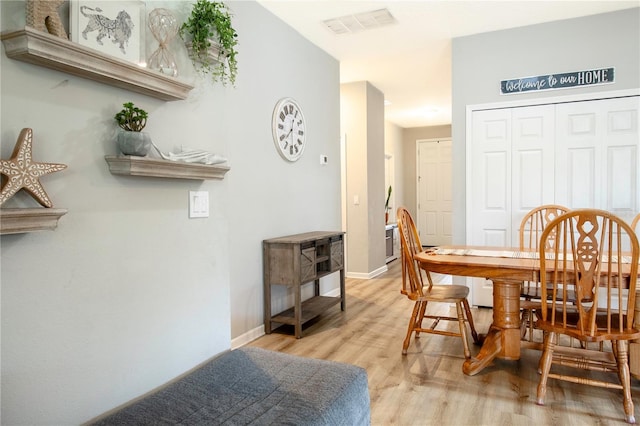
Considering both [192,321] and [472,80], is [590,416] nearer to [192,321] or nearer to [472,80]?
[192,321]

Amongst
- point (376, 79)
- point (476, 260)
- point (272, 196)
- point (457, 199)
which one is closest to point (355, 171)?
point (376, 79)

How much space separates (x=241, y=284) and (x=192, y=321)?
1.54 metres

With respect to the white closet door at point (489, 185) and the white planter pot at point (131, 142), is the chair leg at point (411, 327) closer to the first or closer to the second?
the white closet door at point (489, 185)

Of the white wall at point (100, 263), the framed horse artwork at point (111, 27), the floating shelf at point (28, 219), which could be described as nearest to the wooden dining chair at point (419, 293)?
the white wall at point (100, 263)

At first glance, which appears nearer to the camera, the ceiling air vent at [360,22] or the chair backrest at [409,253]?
the chair backrest at [409,253]

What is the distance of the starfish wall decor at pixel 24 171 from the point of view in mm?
966

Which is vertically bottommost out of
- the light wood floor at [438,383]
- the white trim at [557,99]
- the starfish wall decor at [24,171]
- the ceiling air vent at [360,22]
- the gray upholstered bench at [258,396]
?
the light wood floor at [438,383]

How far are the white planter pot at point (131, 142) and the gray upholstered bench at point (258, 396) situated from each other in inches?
30.5

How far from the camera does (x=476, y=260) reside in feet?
8.29

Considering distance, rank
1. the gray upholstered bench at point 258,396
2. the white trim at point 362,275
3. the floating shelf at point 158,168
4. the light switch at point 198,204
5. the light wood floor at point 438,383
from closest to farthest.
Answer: the gray upholstered bench at point 258,396 < the floating shelf at point 158,168 < the light switch at point 198,204 < the light wood floor at point 438,383 < the white trim at point 362,275

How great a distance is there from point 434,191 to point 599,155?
5.27 metres

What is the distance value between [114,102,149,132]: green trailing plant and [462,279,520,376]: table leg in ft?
6.94

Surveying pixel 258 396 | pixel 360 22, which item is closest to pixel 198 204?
pixel 258 396

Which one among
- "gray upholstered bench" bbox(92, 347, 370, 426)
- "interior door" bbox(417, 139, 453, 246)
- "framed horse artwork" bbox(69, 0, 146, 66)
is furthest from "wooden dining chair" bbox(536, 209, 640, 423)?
"interior door" bbox(417, 139, 453, 246)
